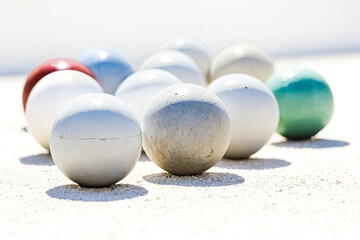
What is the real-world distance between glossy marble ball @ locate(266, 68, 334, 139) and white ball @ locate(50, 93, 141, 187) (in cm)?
386

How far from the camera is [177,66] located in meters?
11.0

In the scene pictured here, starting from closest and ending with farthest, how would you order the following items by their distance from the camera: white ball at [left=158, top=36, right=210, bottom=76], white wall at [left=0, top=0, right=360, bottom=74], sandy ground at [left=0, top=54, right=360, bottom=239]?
sandy ground at [left=0, top=54, right=360, bottom=239]
white ball at [left=158, top=36, right=210, bottom=76]
white wall at [left=0, top=0, right=360, bottom=74]

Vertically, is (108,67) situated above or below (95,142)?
above

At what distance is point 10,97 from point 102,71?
20.6ft

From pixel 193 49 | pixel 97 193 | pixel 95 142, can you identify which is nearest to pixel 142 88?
pixel 95 142

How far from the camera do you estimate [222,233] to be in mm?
5180

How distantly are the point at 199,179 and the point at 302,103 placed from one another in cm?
338

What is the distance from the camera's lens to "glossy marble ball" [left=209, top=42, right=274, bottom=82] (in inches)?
491

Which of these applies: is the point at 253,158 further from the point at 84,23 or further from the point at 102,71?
the point at 84,23

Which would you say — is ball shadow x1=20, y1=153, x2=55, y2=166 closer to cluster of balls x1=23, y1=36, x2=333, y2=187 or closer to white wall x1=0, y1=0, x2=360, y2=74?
cluster of balls x1=23, y1=36, x2=333, y2=187

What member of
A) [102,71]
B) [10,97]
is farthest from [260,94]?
[10,97]

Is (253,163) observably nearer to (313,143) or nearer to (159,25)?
(313,143)

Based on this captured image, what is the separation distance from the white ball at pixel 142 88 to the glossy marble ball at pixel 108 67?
6.94 ft

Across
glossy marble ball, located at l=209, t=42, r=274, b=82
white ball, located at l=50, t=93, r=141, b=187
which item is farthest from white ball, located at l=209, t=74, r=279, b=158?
glossy marble ball, located at l=209, t=42, r=274, b=82
